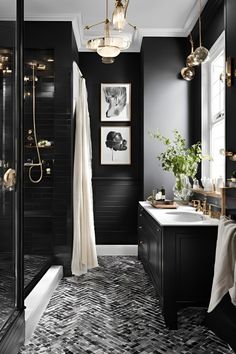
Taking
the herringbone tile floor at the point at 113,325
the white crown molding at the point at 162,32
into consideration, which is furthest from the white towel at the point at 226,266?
the white crown molding at the point at 162,32

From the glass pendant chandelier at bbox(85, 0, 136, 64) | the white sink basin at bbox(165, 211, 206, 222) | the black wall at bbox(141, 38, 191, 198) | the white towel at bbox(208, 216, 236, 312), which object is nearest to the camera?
the white towel at bbox(208, 216, 236, 312)

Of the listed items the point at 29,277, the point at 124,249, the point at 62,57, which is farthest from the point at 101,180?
the point at 29,277

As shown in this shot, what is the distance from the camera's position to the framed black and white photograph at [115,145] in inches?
197

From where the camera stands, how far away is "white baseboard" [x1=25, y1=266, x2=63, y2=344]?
257 cm

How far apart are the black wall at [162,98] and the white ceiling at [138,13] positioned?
18 centimetres

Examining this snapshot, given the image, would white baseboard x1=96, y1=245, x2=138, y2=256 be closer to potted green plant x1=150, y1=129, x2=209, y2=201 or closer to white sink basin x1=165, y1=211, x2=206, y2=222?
potted green plant x1=150, y1=129, x2=209, y2=201

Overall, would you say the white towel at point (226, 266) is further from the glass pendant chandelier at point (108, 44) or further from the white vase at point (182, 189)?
the white vase at point (182, 189)

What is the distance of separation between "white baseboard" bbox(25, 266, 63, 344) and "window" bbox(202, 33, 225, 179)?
6.61ft

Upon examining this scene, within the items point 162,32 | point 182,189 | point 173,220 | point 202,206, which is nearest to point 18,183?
point 173,220

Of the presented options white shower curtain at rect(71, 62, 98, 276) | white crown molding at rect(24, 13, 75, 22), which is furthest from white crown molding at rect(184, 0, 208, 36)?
white shower curtain at rect(71, 62, 98, 276)

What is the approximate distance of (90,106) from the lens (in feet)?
16.5

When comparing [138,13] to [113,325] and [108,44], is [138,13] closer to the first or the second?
[108,44]

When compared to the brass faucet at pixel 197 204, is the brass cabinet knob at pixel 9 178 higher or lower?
higher

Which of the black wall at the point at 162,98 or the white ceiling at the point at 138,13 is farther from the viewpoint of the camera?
the black wall at the point at 162,98
